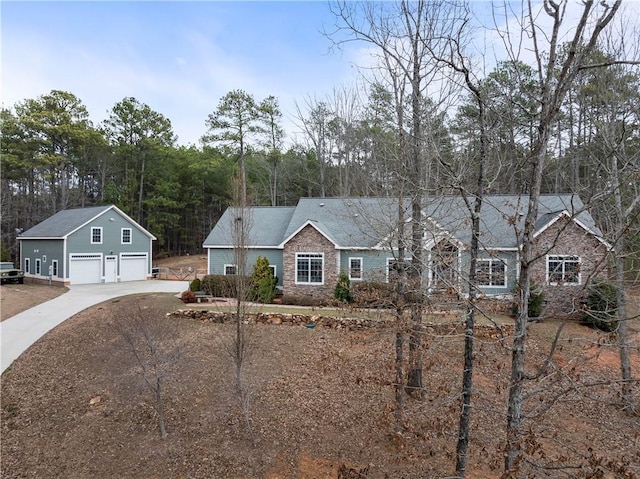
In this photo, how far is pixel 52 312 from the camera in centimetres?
1612

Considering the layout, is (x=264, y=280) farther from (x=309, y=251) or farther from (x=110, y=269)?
(x=110, y=269)

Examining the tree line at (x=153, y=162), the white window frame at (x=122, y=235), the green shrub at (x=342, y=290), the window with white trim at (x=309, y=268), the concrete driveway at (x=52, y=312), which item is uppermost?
the tree line at (x=153, y=162)

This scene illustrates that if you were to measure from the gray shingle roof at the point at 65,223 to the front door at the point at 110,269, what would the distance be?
285 centimetres

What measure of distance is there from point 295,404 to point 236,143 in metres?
29.1

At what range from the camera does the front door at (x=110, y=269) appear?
82.5ft

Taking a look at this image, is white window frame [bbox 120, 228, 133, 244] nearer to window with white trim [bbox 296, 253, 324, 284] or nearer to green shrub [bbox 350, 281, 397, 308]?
window with white trim [bbox 296, 253, 324, 284]

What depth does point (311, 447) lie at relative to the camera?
7242 millimetres

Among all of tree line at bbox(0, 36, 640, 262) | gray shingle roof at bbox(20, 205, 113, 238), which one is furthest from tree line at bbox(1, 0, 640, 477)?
gray shingle roof at bbox(20, 205, 113, 238)

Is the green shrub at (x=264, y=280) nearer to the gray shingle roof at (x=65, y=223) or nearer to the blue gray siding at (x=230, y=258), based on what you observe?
the blue gray siding at (x=230, y=258)

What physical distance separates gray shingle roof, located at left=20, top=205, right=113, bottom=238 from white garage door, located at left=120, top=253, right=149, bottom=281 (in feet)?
11.1

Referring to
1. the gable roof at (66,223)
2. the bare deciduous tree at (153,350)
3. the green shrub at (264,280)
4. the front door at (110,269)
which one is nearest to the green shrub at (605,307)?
the bare deciduous tree at (153,350)

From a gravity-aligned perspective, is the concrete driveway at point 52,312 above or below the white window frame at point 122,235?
below

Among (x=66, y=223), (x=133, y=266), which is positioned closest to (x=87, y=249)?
(x=66, y=223)

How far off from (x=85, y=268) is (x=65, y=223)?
3.89 meters
